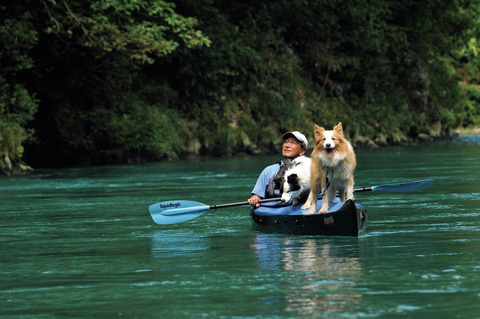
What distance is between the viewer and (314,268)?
776 cm

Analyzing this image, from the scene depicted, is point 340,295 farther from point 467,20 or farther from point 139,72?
point 467,20

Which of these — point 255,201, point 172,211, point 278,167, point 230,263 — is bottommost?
point 230,263

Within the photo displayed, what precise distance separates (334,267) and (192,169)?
17080mm

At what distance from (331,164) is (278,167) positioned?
1.71 metres

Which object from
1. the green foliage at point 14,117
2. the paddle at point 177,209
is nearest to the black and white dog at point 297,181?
the paddle at point 177,209

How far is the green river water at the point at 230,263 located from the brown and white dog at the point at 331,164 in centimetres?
58

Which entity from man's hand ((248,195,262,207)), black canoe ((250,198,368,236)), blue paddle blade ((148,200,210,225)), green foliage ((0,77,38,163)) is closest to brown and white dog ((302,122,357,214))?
black canoe ((250,198,368,236))

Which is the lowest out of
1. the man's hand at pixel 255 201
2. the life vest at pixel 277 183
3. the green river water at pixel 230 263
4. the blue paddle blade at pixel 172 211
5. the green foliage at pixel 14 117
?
the green river water at pixel 230 263

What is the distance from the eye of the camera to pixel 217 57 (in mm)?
34094

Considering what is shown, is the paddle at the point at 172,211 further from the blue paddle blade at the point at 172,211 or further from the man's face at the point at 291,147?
the man's face at the point at 291,147

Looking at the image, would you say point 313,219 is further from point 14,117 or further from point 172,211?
point 14,117

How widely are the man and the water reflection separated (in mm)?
877

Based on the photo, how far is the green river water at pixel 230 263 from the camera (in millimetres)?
6227

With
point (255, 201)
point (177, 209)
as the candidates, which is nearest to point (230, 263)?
point (255, 201)
